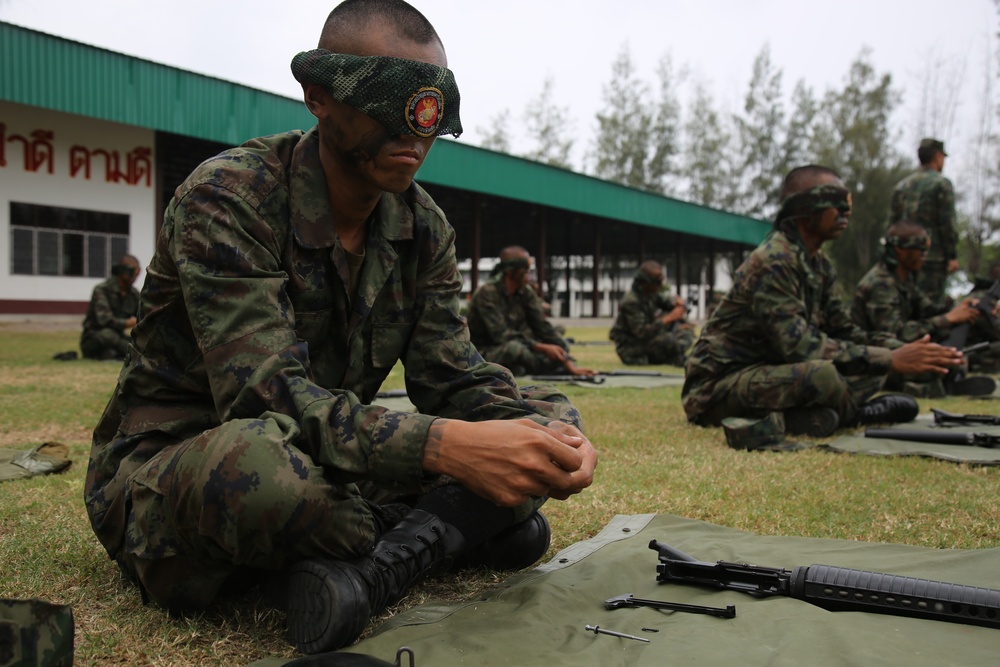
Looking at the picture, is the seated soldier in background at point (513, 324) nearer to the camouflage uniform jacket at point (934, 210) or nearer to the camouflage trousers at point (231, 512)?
the camouflage uniform jacket at point (934, 210)

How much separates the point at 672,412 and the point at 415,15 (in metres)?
4.72

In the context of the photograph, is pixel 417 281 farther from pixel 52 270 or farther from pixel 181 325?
pixel 52 270

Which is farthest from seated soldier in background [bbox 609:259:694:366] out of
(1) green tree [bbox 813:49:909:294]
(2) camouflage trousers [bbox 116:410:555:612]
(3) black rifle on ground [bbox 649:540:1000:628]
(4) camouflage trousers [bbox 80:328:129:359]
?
(1) green tree [bbox 813:49:909:294]

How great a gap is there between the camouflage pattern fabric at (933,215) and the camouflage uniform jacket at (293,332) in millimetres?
7679

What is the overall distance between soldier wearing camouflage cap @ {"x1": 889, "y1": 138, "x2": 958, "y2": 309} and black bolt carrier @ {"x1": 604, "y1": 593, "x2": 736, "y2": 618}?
25.6 feet

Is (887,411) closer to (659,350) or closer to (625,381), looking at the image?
(625,381)

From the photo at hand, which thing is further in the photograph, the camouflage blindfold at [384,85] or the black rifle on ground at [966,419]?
the black rifle on ground at [966,419]

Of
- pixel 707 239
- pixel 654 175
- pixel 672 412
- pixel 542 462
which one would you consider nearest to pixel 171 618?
pixel 542 462

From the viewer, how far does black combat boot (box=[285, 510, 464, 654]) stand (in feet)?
6.27

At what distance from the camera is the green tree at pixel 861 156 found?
35.4m

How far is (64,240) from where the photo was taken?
57.7 feet

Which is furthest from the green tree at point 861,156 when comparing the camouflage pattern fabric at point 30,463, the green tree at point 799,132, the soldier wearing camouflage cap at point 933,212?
the camouflage pattern fabric at point 30,463

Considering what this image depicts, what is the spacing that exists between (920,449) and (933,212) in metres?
5.55

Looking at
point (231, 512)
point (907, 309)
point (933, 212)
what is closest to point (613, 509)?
point (231, 512)
